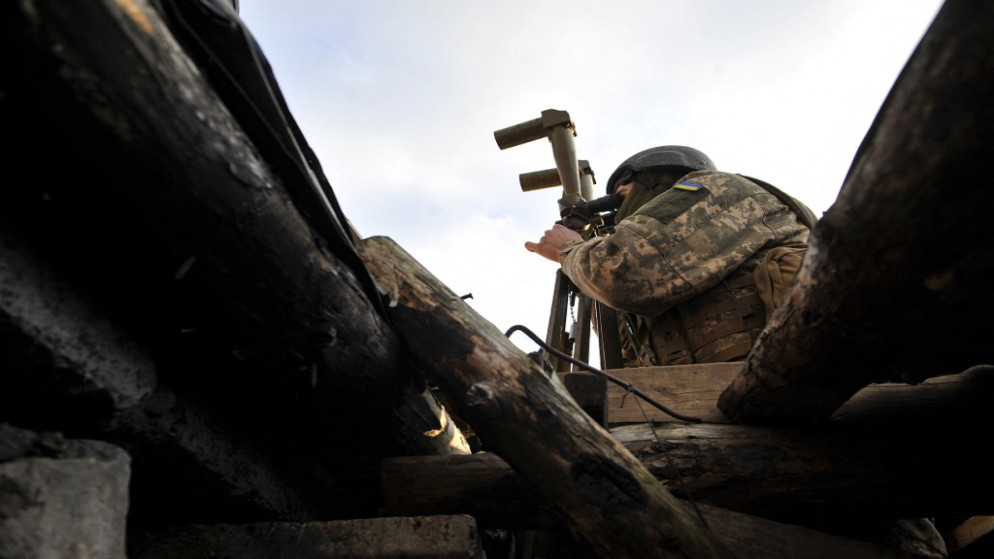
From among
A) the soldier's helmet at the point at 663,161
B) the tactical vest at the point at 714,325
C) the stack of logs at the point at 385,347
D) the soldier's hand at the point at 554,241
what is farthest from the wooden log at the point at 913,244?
the soldier's helmet at the point at 663,161

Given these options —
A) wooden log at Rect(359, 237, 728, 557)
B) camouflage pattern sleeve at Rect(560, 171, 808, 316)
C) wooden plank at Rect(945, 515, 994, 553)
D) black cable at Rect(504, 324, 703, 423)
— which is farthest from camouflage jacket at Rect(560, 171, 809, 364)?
wooden log at Rect(359, 237, 728, 557)

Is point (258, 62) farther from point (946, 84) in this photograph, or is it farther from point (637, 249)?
point (637, 249)

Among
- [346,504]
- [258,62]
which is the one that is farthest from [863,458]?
[258,62]

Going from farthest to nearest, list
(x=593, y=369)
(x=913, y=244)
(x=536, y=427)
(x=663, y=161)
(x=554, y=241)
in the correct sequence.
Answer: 1. (x=663, y=161)
2. (x=554, y=241)
3. (x=593, y=369)
4. (x=536, y=427)
5. (x=913, y=244)

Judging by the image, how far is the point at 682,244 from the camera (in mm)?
2701

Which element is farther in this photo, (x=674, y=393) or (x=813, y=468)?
(x=674, y=393)

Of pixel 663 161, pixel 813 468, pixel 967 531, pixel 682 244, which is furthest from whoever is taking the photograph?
pixel 663 161

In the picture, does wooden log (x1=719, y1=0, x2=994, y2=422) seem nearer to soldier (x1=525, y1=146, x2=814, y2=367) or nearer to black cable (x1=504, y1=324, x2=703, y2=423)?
black cable (x1=504, y1=324, x2=703, y2=423)

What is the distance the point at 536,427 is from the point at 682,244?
1676 millimetres

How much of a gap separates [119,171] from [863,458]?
1895 millimetres

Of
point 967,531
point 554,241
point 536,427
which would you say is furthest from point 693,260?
point 967,531

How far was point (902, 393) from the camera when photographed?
63.7 inches

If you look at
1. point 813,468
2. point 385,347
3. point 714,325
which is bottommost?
point 813,468

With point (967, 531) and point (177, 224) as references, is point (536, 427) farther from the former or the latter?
point (967, 531)
